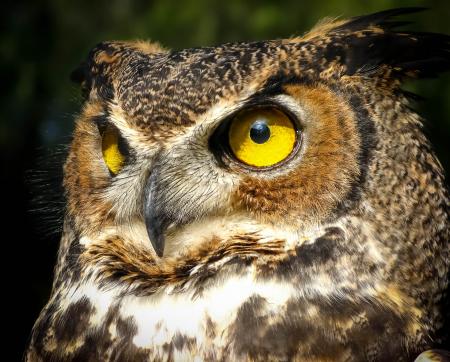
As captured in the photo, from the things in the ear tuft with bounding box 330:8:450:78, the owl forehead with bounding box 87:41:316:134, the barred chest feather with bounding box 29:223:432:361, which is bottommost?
the barred chest feather with bounding box 29:223:432:361

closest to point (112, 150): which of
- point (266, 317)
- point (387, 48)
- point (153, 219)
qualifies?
point (153, 219)

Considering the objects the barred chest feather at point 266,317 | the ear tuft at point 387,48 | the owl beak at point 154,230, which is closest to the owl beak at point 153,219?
the owl beak at point 154,230

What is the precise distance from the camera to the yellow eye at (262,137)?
1.75 meters

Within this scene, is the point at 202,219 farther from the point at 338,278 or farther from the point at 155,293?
the point at 338,278

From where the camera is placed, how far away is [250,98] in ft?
5.76

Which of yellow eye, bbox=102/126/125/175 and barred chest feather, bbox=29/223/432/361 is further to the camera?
yellow eye, bbox=102/126/125/175

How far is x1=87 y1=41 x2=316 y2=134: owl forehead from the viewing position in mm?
1756

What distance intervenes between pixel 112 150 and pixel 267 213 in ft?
1.43

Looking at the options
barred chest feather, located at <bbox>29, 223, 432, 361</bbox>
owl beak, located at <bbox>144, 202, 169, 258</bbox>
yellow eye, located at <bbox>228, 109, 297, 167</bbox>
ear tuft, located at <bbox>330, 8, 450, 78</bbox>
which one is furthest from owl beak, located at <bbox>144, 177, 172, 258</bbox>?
ear tuft, located at <bbox>330, 8, 450, 78</bbox>

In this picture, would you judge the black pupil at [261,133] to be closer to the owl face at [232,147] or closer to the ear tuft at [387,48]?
the owl face at [232,147]

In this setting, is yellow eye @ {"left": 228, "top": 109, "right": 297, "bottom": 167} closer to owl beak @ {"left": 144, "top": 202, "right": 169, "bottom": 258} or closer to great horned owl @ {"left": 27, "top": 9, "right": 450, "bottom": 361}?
great horned owl @ {"left": 27, "top": 9, "right": 450, "bottom": 361}

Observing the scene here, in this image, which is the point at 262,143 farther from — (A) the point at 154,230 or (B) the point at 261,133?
(A) the point at 154,230

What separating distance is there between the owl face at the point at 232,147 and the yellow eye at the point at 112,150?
0.8 inches

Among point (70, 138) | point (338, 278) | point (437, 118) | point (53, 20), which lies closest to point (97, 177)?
point (70, 138)
